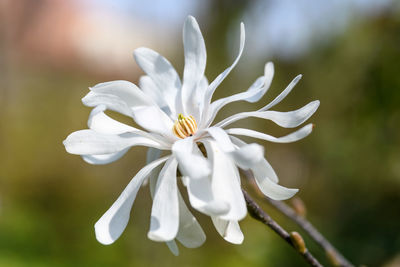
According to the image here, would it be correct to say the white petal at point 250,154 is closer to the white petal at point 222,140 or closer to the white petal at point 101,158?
the white petal at point 222,140

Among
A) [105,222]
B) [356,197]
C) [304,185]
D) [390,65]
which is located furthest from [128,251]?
[105,222]

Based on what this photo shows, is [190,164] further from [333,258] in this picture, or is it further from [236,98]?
[333,258]

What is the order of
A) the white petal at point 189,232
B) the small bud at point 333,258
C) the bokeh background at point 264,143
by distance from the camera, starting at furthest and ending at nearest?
1. the bokeh background at point 264,143
2. the small bud at point 333,258
3. the white petal at point 189,232

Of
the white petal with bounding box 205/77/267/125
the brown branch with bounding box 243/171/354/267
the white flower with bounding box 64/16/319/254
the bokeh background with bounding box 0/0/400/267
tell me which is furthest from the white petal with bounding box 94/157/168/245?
the bokeh background with bounding box 0/0/400/267

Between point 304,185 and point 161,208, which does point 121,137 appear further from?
point 304,185

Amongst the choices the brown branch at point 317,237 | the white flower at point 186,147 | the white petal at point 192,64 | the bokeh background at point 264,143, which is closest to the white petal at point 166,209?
the white flower at point 186,147

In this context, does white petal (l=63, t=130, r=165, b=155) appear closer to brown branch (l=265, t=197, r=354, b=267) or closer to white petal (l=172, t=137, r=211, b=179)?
white petal (l=172, t=137, r=211, b=179)
